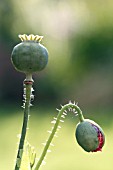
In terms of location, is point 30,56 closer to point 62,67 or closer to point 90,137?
point 90,137

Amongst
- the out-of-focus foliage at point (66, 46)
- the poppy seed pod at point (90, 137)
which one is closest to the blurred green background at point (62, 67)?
the out-of-focus foliage at point (66, 46)

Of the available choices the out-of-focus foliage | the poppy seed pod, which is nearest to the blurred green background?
the out-of-focus foliage

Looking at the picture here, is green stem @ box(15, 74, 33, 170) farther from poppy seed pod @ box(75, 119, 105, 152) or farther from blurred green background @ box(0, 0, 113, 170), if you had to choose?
blurred green background @ box(0, 0, 113, 170)

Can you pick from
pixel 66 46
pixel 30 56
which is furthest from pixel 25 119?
pixel 66 46

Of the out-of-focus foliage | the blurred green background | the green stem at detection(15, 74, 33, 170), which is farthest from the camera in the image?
the out-of-focus foliage

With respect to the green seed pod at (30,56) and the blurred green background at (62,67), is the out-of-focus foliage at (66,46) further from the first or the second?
the green seed pod at (30,56)
